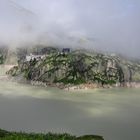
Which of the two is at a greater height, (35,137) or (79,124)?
(35,137)

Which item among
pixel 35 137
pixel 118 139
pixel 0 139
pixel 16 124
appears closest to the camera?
pixel 0 139

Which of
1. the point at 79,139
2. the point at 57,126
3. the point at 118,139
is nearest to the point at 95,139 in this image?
the point at 79,139

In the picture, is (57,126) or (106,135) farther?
(57,126)

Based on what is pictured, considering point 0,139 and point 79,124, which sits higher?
point 0,139

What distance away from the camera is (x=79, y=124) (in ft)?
654

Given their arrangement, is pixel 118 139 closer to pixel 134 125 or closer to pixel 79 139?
pixel 134 125

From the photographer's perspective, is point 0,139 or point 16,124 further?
point 16,124

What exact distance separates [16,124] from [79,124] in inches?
1389

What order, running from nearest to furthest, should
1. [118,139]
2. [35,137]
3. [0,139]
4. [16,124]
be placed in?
[0,139], [35,137], [118,139], [16,124]

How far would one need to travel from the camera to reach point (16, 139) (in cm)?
4034

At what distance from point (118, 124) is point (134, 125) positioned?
9.03m

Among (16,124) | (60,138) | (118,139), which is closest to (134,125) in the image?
(118,139)

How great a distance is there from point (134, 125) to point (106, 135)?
137 feet

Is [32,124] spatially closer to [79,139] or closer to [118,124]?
[118,124]
